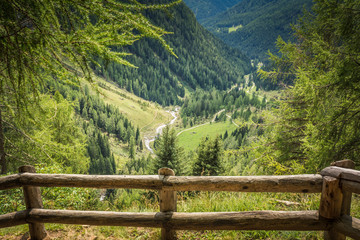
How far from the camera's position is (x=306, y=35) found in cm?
1077

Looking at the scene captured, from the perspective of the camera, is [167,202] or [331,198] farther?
[167,202]

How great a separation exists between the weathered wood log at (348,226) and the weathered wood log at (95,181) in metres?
3.47

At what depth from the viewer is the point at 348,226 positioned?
326 centimetres

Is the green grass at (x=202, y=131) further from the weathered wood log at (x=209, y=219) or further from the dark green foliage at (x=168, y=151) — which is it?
the weathered wood log at (x=209, y=219)

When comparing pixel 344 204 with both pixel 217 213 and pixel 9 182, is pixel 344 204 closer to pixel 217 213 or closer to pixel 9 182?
pixel 217 213

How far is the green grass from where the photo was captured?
13800 cm

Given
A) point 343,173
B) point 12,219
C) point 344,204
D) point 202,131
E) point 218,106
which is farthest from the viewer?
point 218,106

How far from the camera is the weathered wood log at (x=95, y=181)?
3.83 meters

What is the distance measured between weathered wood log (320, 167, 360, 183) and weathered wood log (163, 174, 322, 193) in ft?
0.64

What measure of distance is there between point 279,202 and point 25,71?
7.56 meters

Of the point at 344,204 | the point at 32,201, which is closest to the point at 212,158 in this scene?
the point at 344,204

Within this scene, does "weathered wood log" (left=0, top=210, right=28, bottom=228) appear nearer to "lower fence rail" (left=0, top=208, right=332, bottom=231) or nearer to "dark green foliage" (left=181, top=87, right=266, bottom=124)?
"lower fence rail" (left=0, top=208, right=332, bottom=231)

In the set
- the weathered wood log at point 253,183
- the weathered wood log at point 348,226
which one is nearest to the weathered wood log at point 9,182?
the weathered wood log at point 253,183

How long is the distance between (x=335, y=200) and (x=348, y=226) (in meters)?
0.45
